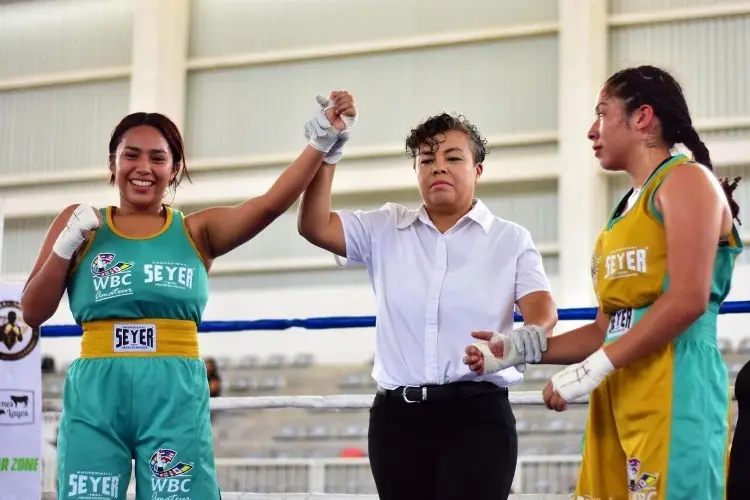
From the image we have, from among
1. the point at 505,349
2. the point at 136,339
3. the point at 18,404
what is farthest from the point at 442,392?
the point at 18,404

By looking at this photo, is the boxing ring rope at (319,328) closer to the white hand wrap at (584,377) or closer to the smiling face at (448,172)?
the smiling face at (448,172)

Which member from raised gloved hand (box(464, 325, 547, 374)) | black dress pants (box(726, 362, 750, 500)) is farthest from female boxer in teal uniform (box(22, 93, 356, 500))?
black dress pants (box(726, 362, 750, 500))

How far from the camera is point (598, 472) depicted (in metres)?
1.57

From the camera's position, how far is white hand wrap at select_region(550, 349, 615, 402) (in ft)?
4.96

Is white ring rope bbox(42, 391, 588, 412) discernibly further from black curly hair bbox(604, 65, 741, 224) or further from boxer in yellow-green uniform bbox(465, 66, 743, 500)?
black curly hair bbox(604, 65, 741, 224)

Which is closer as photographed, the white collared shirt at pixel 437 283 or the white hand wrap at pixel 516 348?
the white hand wrap at pixel 516 348

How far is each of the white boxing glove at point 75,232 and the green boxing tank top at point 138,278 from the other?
0.15ft

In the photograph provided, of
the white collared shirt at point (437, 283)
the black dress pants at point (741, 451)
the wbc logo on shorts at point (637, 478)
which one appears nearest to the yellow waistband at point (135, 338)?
the white collared shirt at point (437, 283)

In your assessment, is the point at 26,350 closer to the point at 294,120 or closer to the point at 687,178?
the point at 687,178

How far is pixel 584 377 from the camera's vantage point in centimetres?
153

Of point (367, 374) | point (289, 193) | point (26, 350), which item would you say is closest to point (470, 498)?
point (289, 193)

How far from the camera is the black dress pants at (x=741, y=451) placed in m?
1.70

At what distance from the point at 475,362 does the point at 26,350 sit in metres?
1.63

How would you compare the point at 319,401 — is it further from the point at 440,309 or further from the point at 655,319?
the point at 655,319
